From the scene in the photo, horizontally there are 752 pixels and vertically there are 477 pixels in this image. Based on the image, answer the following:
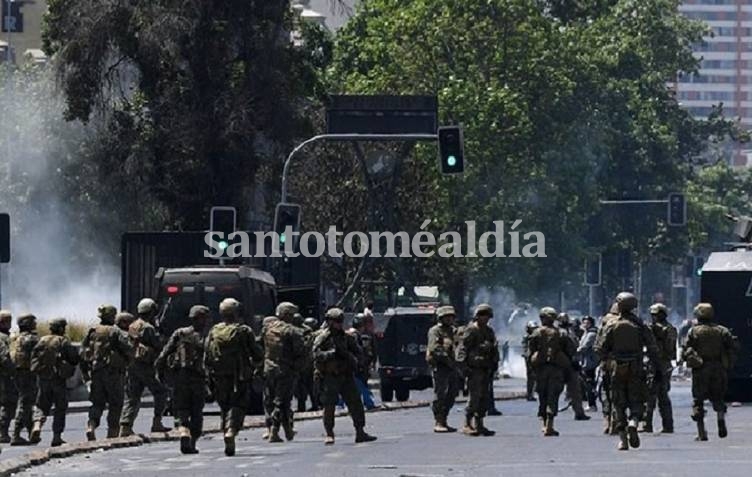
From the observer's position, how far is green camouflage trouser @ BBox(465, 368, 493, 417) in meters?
32.6

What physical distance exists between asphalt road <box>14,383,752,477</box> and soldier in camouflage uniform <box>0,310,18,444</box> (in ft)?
6.80

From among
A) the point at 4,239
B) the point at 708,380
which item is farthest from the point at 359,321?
the point at 708,380

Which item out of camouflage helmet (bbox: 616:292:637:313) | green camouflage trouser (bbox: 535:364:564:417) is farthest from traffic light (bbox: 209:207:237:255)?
camouflage helmet (bbox: 616:292:637:313)

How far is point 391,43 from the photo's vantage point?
81812 mm

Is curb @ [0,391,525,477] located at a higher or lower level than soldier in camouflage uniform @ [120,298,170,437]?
lower

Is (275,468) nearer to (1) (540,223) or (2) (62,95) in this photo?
(2) (62,95)

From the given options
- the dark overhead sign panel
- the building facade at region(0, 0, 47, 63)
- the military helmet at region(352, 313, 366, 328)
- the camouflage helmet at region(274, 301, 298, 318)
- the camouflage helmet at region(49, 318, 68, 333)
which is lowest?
the camouflage helmet at region(49, 318, 68, 333)

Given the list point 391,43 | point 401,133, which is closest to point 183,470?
point 401,133

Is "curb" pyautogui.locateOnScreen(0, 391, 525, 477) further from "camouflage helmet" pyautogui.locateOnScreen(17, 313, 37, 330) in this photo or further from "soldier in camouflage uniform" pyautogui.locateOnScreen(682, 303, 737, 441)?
"soldier in camouflage uniform" pyautogui.locateOnScreen(682, 303, 737, 441)

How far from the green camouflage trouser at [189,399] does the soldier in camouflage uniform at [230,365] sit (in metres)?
0.18

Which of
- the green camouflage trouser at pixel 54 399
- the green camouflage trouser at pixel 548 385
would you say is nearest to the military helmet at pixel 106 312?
the green camouflage trouser at pixel 54 399

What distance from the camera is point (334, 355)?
1220 inches

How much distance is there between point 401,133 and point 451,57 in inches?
1054

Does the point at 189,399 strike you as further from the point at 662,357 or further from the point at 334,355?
the point at 662,357
